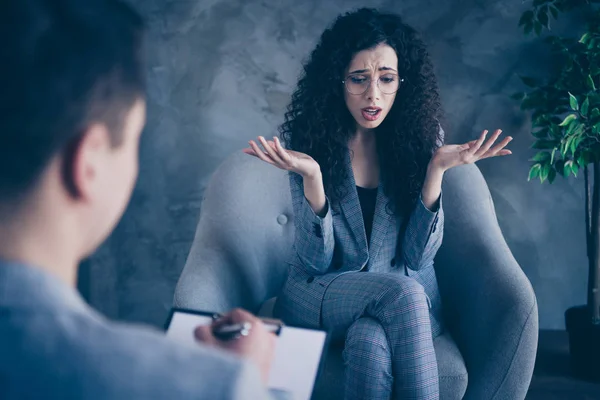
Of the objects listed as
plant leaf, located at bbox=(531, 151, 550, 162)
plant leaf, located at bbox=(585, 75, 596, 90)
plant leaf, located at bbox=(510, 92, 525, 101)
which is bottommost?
plant leaf, located at bbox=(531, 151, 550, 162)

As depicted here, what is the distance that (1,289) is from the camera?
0.46 metres

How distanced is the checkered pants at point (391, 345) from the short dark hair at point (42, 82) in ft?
3.51

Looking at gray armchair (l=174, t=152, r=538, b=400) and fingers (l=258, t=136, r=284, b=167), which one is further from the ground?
fingers (l=258, t=136, r=284, b=167)

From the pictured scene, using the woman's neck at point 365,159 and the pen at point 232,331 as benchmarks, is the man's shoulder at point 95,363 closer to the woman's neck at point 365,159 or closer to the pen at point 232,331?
the pen at point 232,331

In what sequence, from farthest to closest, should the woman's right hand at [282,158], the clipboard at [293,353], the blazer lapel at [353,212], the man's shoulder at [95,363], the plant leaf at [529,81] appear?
the plant leaf at [529,81] < the blazer lapel at [353,212] < the woman's right hand at [282,158] < the clipboard at [293,353] < the man's shoulder at [95,363]

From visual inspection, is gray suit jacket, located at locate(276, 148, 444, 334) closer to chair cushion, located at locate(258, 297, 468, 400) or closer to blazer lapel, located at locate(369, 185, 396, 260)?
blazer lapel, located at locate(369, 185, 396, 260)

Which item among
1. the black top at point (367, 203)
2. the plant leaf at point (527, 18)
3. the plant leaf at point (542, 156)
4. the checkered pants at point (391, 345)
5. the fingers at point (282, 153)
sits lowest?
the checkered pants at point (391, 345)

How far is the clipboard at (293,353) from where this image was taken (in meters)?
0.96

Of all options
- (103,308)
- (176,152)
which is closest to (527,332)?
(176,152)

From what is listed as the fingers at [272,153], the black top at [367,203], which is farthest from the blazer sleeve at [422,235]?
the fingers at [272,153]

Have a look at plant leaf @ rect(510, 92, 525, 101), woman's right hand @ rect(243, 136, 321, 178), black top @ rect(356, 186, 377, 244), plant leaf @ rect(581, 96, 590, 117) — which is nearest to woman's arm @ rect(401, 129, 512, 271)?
black top @ rect(356, 186, 377, 244)

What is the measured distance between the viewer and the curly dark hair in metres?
1.79

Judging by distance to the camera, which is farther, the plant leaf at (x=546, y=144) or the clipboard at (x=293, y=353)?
the plant leaf at (x=546, y=144)

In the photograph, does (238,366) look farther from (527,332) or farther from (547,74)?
(547,74)
